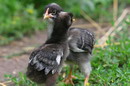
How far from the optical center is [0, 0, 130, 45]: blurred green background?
7461mm

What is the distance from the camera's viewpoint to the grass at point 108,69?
450 centimetres

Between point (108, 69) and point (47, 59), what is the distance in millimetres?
1090

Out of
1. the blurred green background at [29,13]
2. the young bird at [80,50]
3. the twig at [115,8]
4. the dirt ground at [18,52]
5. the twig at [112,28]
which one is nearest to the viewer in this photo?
the young bird at [80,50]

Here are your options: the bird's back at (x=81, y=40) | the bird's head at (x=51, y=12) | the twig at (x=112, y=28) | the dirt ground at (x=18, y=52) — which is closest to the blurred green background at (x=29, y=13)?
the dirt ground at (x=18, y=52)

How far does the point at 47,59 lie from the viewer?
4.14 meters

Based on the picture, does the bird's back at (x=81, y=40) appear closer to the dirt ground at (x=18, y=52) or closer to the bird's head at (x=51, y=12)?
the bird's head at (x=51, y=12)

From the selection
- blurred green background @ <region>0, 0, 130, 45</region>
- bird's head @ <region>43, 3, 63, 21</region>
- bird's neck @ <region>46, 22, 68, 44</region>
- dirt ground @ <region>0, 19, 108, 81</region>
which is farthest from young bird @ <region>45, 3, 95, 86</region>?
blurred green background @ <region>0, 0, 130, 45</region>

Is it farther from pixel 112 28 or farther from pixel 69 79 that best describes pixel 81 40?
pixel 112 28

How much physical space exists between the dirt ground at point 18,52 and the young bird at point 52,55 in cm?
114

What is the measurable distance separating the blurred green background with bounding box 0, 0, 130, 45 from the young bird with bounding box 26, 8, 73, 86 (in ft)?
9.77

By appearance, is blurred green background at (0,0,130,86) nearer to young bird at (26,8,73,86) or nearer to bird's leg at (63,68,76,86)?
bird's leg at (63,68,76,86)

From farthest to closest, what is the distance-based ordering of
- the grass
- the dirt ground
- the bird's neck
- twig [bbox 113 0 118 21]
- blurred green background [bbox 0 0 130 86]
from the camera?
twig [bbox 113 0 118 21]
the dirt ground
blurred green background [bbox 0 0 130 86]
the grass
the bird's neck

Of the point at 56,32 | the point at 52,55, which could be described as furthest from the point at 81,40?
the point at 52,55

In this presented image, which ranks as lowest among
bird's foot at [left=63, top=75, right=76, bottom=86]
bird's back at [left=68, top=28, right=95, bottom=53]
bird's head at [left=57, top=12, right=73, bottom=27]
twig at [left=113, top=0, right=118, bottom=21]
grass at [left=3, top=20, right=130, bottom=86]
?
bird's foot at [left=63, top=75, right=76, bottom=86]
